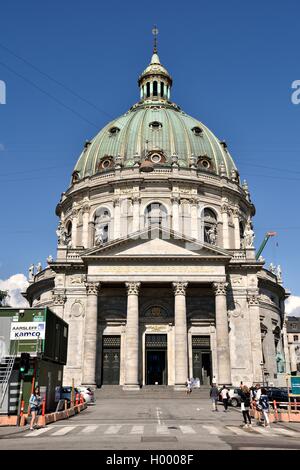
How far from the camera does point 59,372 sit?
1240 inches

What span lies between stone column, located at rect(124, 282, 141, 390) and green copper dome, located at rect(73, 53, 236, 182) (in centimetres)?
1949

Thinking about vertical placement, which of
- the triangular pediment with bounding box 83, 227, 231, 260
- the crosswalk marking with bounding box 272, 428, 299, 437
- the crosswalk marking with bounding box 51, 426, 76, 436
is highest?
the triangular pediment with bounding box 83, 227, 231, 260

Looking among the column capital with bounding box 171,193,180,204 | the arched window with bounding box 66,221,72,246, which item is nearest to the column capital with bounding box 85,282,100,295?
the arched window with bounding box 66,221,72,246

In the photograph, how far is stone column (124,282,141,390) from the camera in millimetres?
43397

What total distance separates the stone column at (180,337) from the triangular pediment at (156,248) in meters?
3.16

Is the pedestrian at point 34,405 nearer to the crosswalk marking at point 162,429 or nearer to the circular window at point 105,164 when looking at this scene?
the crosswalk marking at point 162,429

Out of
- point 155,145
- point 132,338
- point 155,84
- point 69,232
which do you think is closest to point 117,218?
point 69,232

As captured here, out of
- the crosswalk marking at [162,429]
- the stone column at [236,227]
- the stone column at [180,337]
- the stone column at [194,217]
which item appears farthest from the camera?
the stone column at [236,227]

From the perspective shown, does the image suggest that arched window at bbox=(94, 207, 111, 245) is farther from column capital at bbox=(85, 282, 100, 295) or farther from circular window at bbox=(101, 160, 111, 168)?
column capital at bbox=(85, 282, 100, 295)

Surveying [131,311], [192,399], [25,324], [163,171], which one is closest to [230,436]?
[25,324]

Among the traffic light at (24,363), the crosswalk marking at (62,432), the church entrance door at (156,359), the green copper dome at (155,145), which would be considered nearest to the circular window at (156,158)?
the green copper dome at (155,145)

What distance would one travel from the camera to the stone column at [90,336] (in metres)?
44.0

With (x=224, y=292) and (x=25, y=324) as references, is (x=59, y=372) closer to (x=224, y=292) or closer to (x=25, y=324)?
(x=25, y=324)

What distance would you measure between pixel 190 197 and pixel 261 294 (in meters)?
14.0
